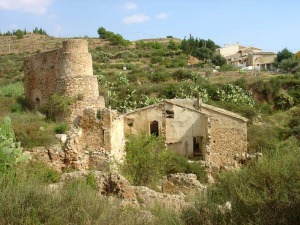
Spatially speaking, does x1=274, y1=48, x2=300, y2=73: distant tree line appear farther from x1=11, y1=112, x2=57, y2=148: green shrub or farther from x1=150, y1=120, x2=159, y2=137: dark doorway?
x1=11, y1=112, x2=57, y2=148: green shrub

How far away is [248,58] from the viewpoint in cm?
7769

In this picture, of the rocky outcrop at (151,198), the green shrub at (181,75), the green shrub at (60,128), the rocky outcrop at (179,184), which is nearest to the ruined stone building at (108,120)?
the green shrub at (60,128)

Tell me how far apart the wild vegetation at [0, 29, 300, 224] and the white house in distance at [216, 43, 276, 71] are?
2282 centimetres

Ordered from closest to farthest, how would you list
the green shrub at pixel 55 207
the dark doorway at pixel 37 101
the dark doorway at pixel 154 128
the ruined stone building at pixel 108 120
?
the green shrub at pixel 55 207 < the ruined stone building at pixel 108 120 < the dark doorway at pixel 37 101 < the dark doorway at pixel 154 128

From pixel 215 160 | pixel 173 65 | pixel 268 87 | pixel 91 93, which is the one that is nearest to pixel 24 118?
pixel 91 93

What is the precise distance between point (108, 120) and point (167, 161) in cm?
399

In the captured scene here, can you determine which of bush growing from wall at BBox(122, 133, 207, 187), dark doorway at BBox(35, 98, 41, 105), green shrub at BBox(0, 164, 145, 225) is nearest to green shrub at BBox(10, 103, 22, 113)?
dark doorway at BBox(35, 98, 41, 105)

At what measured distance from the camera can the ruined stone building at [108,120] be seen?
1914cm

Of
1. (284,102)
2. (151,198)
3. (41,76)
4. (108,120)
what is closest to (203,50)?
(284,102)

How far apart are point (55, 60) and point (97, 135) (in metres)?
6.61

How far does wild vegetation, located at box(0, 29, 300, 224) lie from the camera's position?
8.47 m

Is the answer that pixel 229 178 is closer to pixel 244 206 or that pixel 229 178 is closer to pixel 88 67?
pixel 244 206

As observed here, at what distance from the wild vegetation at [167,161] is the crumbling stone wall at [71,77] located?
0.72 metres

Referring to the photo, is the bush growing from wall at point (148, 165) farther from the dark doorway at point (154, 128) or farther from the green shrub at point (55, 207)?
the green shrub at point (55, 207)
